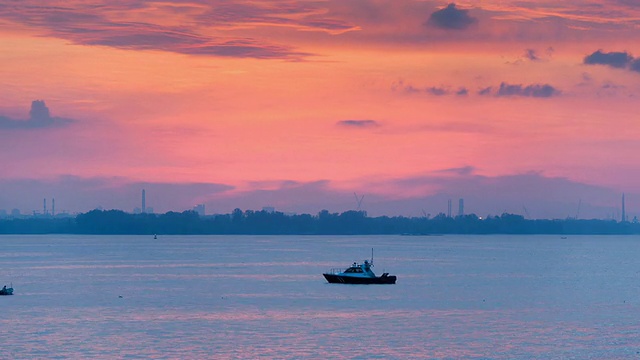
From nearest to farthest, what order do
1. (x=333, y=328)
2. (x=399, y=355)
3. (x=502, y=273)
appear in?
(x=399, y=355) < (x=333, y=328) < (x=502, y=273)

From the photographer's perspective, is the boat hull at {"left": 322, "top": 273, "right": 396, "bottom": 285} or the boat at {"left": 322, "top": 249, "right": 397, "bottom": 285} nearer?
the boat hull at {"left": 322, "top": 273, "right": 396, "bottom": 285}

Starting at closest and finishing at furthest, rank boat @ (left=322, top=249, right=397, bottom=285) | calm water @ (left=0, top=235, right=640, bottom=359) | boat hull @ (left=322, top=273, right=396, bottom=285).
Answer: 1. calm water @ (left=0, top=235, right=640, bottom=359)
2. boat hull @ (left=322, top=273, right=396, bottom=285)
3. boat @ (left=322, top=249, right=397, bottom=285)

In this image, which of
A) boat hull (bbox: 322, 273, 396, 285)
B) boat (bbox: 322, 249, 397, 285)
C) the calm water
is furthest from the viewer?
boat (bbox: 322, 249, 397, 285)

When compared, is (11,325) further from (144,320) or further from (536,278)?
(536,278)

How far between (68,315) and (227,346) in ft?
92.2

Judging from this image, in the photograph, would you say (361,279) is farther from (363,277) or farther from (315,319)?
(315,319)

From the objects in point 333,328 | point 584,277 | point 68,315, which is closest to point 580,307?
point 333,328

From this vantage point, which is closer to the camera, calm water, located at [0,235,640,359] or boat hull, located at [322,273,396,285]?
calm water, located at [0,235,640,359]

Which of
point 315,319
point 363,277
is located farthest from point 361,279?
point 315,319

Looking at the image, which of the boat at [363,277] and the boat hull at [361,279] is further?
the boat at [363,277]

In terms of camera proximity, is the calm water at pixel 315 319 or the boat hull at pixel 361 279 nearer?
the calm water at pixel 315 319

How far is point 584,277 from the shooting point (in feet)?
602

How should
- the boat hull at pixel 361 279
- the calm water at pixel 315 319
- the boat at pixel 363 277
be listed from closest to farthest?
the calm water at pixel 315 319 < the boat hull at pixel 361 279 < the boat at pixel 363 277

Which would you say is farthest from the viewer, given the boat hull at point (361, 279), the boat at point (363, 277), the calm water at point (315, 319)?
the boat at point (363, 277)
